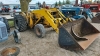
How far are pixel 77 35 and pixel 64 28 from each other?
1003mm

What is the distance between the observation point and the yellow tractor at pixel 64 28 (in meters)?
3.89

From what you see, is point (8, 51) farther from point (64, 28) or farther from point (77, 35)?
point (77, 35)

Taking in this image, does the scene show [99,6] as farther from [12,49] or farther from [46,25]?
[12,49]

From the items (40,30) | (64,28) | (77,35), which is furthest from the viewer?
(40,30)

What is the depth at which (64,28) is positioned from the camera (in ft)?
12.9

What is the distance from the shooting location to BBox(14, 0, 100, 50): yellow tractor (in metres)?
3.89

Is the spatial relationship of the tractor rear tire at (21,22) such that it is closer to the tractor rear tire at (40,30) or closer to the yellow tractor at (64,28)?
the yellow tractor at (64,28)

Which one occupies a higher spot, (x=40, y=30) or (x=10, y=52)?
(x=40, y=30)

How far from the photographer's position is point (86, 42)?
162 inches

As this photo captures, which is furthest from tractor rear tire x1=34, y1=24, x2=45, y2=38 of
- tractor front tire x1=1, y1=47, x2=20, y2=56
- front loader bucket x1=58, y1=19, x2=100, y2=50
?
tractor front tire x1=1, y1=47, x2=20, y2=56

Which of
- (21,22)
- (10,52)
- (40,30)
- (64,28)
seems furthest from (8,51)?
(21,22)

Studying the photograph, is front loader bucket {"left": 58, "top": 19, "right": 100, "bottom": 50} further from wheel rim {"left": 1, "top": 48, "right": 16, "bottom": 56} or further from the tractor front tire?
wheel rim {"left": 1, "top": 48, "right": 16, "bottom": 56}

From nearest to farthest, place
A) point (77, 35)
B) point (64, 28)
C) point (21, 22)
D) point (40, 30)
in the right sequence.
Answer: point (64, 28), point (77, 35), point (40, 30), point (21, 22)

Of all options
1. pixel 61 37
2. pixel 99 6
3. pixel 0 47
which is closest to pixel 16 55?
pixel 0 47
